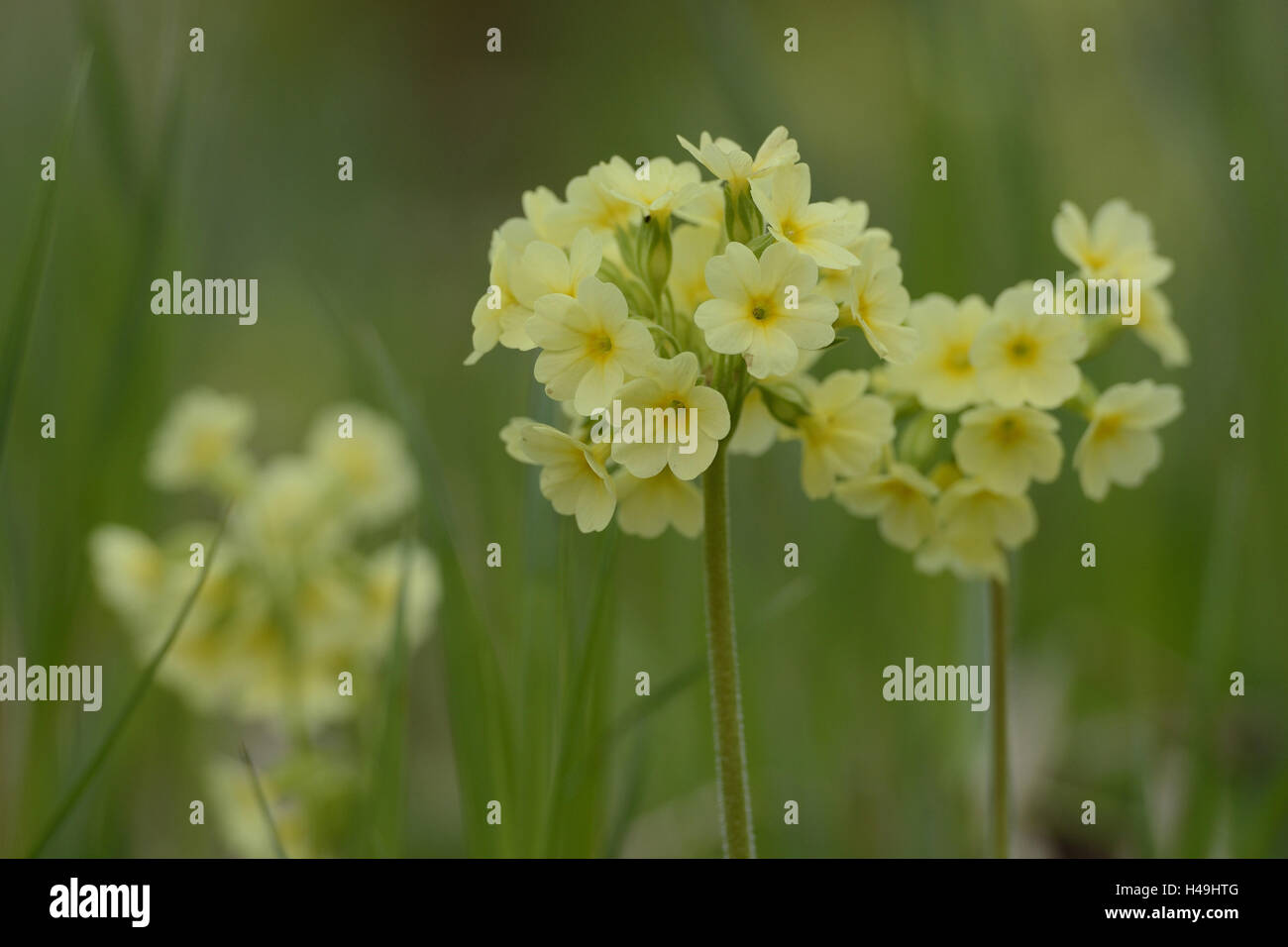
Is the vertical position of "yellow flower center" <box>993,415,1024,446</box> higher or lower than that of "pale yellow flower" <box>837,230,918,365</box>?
lower

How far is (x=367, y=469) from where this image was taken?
6.77 ft

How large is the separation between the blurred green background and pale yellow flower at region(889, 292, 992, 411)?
0.87 ft

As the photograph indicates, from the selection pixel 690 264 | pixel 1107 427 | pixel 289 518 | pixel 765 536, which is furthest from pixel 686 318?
pixel 765 536

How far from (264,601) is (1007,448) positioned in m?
1.04

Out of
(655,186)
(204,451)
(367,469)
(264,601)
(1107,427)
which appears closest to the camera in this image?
(655,186)

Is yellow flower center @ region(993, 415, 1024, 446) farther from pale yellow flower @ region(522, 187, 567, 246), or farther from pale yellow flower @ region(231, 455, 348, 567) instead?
pale yellow flower @ region(231, 455, 348, 567)

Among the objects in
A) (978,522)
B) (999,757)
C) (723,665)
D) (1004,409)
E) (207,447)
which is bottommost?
(999,757)

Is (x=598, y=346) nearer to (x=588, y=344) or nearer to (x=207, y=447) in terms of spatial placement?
(x=588, y=344)

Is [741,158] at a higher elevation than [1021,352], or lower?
higher

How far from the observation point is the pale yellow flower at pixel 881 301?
1171 mm

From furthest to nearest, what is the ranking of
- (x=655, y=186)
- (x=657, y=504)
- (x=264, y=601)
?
(x=264, y=601), (x=657, y=504), (x=655, y=186)

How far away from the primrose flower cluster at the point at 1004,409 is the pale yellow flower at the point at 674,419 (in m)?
0.22

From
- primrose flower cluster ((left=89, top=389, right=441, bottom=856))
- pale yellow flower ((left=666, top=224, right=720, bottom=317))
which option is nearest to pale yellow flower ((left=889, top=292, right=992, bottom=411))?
pale yellow flower ((left=666, top=224, right=720, bottom=317))

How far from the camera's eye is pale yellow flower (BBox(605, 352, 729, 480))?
1051mm
